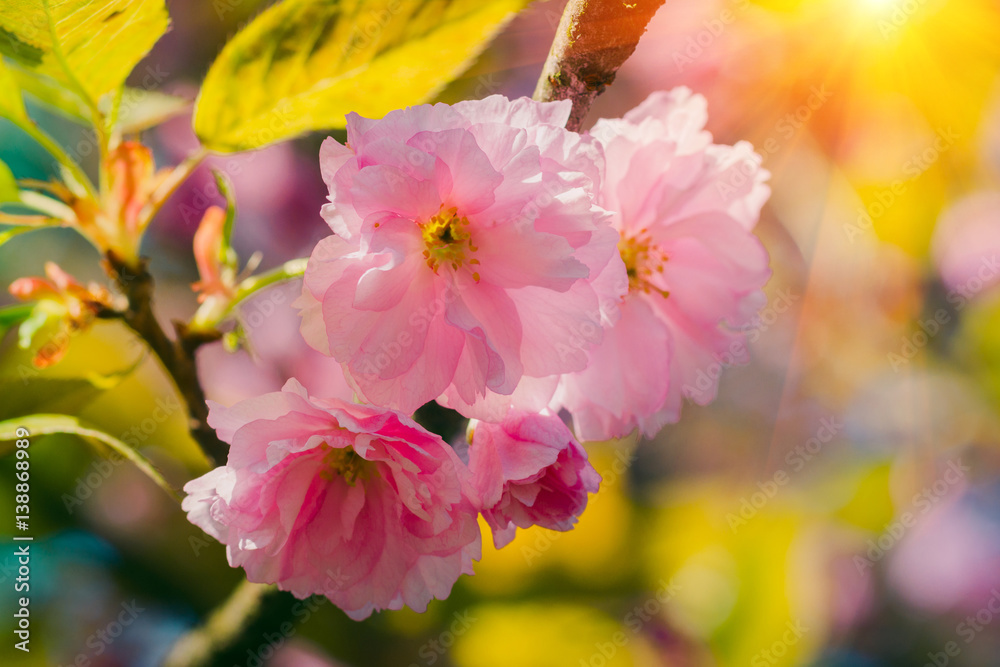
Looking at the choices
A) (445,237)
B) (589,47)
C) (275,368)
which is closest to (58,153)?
(445,237)

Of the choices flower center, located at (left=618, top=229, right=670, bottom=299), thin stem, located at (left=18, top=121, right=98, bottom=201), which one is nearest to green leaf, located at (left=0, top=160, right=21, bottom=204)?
thin stem, located at (left=18, top=121, right=98, bottom=201)

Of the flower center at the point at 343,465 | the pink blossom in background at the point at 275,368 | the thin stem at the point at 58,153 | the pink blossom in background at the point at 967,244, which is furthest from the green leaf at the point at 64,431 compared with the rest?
the pink blossom in background at the point at 967,244

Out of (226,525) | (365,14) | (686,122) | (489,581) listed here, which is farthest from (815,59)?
(226,525)

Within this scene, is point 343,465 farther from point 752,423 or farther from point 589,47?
point 752,423

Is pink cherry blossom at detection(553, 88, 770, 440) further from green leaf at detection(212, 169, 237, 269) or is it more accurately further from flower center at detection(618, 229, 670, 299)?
green leaf at detection(212, 169, 237, 269)

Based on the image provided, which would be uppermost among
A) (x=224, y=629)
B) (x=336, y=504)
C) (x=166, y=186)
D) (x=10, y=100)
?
(x=10, y=100)

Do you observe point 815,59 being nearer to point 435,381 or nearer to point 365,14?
point 365,14

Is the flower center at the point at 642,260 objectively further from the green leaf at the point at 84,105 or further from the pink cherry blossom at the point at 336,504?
the green leaf at the point at 84,105
